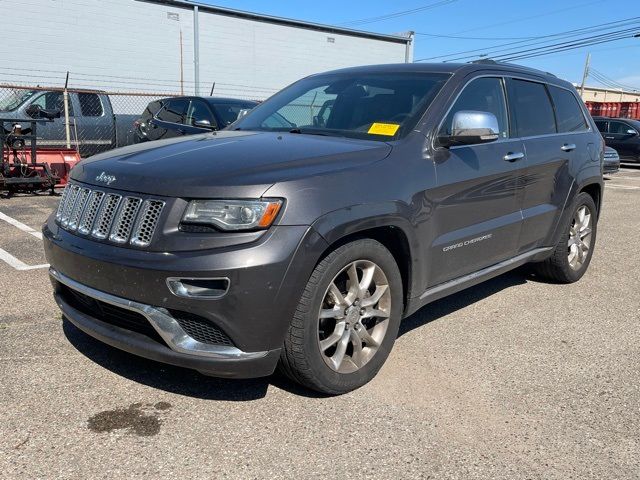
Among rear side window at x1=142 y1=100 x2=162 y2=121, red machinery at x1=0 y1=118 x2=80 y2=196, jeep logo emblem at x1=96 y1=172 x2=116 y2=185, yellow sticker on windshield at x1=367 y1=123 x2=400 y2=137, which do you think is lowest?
red machinery at x1=0 y1=118 x2=80 y2=196

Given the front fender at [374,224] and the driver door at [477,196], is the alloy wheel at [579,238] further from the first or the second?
the front fender at [374,224]

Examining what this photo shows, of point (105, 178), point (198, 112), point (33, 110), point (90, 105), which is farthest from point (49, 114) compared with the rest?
point (105, 178)

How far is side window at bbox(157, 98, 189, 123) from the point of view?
10.1 meters

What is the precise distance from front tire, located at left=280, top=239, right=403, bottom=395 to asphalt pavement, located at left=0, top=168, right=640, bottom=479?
0.53ft

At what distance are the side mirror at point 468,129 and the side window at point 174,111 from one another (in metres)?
7.02

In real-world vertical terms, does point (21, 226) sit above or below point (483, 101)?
below

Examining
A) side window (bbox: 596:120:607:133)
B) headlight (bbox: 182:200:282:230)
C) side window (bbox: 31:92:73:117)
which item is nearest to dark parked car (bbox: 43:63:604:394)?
headlight (bbox: 182:200:282:230)

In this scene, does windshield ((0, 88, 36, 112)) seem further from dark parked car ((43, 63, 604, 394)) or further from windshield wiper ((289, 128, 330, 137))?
windshield wiper ((289, 128, 330, 137))

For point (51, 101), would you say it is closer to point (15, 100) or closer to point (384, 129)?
point (15, 100)

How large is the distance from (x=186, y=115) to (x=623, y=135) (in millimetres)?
15799

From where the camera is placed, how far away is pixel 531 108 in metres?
4.83

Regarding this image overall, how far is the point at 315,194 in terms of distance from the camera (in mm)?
2893

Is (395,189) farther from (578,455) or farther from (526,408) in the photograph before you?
(578,455)

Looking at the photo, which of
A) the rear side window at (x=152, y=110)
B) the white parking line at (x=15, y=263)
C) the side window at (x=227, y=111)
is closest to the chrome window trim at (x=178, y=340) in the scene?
the white parking line at (x=15, y=263)
